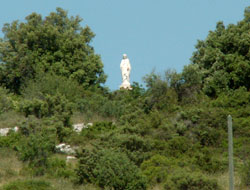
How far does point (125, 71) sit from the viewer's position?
37.5 meters

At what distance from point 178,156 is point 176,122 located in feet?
12.6

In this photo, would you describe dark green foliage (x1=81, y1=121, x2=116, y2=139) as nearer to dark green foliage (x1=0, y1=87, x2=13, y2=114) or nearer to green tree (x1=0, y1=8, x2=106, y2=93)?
dark green foliage (x1=0, y1=87, x2=13, y2=114)

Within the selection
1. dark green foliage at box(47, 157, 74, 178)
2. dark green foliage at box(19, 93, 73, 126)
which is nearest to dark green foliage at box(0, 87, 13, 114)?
dark green foliage at box(19, 93, 73, 126)

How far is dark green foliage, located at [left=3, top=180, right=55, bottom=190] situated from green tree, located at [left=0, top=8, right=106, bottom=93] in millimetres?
21595

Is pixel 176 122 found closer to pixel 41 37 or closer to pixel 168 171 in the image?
pixel 168 171

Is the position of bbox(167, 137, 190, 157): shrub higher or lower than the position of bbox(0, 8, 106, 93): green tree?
lower

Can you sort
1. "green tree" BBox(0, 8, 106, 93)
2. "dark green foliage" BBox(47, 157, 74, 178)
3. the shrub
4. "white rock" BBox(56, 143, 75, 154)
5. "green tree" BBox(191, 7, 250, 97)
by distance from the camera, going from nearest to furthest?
"dark green foliage" BBox(47, 157, 74, 178)
the shrub
"white rock" BBox(56, 143, 75, 154)
"green tree" BBox(191, 7, 250, 97)
"green tree" BBox(0, 8, 106, 93)

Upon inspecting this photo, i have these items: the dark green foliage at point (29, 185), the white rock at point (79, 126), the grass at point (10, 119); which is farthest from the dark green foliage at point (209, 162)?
the grass at point (10, 119)

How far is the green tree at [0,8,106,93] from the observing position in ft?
129

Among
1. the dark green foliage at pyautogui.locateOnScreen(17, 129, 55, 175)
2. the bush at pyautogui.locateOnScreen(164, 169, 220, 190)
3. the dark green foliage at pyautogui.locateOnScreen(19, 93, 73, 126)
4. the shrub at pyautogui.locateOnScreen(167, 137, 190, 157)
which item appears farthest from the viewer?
the dark green foliage at pyautogui.locateOnScreen(19, 93, 73, 126)

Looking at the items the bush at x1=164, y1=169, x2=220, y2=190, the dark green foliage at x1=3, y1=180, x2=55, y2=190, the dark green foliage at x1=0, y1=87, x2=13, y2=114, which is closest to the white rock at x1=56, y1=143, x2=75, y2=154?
the dark green foliage at x1=3, y1=180, x2=55, y2=190

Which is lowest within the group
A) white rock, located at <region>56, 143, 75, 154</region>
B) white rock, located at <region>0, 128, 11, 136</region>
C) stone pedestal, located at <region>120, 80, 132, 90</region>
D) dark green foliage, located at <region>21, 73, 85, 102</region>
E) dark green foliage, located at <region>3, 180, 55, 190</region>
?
dark green foliage, located at <region>3, 180, 55, 190</region>

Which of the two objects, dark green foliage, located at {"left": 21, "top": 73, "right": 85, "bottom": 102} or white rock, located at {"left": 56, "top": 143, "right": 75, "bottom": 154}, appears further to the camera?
dark green foliage, located at {"left": 21, "top": 73, "right": 85, "bottom": 102}

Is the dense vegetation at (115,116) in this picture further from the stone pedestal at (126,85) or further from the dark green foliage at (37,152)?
the stone pedestal at (126,85)
